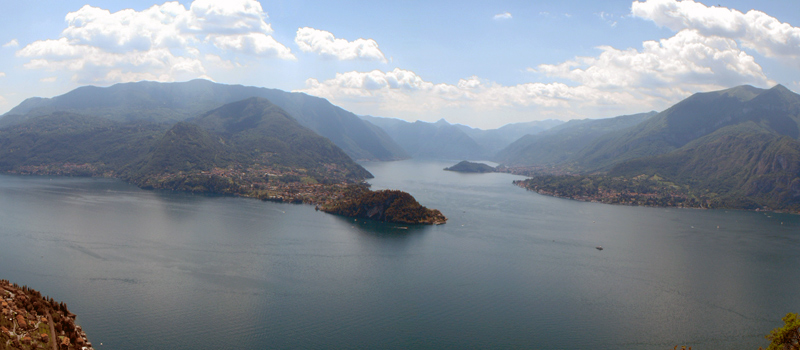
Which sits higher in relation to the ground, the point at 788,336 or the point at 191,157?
the point at 191,157

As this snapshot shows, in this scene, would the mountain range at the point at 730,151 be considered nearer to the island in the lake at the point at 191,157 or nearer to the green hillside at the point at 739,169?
the green hillside at the point at 739,169

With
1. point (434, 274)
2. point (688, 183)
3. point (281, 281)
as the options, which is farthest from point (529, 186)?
point (281, 281)

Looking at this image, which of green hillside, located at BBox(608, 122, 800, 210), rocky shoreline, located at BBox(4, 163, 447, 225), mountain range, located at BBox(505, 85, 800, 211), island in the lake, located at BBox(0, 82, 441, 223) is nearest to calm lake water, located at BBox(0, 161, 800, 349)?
rocky shoreline, located at BBox(4, 163, 447, 225)

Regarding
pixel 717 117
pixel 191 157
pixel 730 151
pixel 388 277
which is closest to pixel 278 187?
pixel 191 157

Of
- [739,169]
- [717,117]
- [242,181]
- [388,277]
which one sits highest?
[717,117]

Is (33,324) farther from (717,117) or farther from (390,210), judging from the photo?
(717,117)

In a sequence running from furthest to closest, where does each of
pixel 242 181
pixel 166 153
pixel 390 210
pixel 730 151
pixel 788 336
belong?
1. pixel 730 151
2. pixel 166 153
3. pixel 242 181
4. pixel 390 210
5. pixel 788 336
